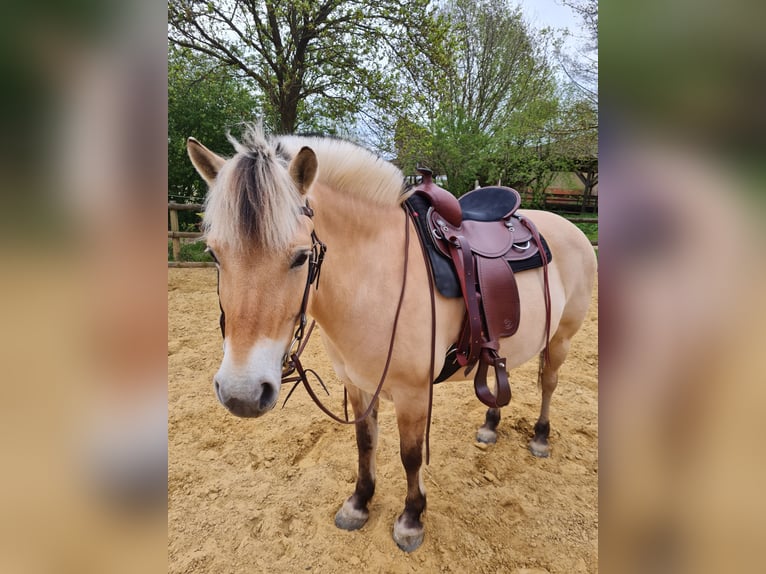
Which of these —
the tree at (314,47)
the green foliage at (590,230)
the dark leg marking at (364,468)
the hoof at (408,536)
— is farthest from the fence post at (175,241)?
the green foliage at (590,230)

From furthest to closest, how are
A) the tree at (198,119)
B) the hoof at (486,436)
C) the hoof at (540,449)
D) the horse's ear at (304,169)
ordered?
the tree at (198,119)
the hoof at (486,436)
the hoof at (540,449)
the horse's ear at (304,169)

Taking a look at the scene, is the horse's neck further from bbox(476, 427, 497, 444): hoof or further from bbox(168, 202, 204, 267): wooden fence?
bbox(168, 202, 204, 267): wooden fence

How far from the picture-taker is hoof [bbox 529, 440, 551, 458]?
8.74 ft

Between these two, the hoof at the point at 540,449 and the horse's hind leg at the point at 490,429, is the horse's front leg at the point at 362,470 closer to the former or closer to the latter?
the horse's hind leg at the point at 490,429

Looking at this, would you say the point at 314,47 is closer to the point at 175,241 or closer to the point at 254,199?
the point at 175,241

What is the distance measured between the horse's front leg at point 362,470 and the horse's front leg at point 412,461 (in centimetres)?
22

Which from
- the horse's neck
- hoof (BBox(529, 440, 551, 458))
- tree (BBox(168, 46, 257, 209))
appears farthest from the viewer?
tree (BBox(168, 46, 257, 209))

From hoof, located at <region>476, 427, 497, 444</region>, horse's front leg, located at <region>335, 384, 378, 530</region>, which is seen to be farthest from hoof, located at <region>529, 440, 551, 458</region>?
horse's front leg, located at <region>335, 384, 378, 530</region>

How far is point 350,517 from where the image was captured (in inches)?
81.0

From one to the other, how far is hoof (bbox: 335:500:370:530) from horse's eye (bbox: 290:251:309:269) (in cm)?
159
